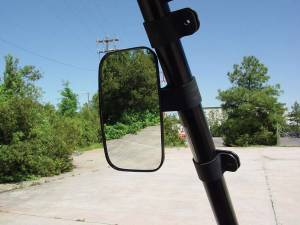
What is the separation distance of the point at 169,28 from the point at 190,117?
318mm

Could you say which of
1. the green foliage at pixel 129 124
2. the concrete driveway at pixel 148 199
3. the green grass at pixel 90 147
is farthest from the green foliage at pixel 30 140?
the green foliage at pixel 129 124

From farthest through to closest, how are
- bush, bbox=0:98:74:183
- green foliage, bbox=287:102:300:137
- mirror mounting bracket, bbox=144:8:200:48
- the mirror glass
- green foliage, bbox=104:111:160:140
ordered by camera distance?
green foliage, bbox=287:102:300:137
bush, bbox=0:98:74:183
green foliage, bbox=104:111:160:140
the mirror glass
mirror mounting bracket, bbox=144:8:200:48

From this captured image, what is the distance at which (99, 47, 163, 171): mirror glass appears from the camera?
1422mm

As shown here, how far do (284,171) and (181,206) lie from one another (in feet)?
18.9

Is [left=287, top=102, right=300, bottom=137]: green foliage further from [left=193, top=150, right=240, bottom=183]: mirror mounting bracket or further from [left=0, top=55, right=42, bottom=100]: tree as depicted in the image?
[left=193, top=150, right=240, bottom=183]: mirror mounting bracket

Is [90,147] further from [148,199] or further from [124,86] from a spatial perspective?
[124,86]

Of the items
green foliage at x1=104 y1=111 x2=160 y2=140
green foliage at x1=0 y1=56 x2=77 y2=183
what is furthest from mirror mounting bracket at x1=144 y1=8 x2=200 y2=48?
green foliage at x1=0 y1=56 x2=77 y2=183

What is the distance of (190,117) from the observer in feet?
4.64

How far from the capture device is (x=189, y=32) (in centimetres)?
133

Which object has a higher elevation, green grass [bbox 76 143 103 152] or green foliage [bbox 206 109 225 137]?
green foliage [bbox 206 109 225 137]

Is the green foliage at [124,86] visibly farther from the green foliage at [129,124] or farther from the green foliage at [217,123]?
the green foliage at [217,123]

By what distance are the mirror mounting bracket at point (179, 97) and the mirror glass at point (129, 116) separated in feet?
0.12

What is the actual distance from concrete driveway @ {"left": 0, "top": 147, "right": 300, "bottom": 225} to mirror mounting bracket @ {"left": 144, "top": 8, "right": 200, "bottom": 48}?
549 cm

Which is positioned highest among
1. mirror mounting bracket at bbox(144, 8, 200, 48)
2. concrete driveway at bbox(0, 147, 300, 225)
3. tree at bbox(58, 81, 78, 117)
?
tree at bbox(58, 81, 78, 117)
